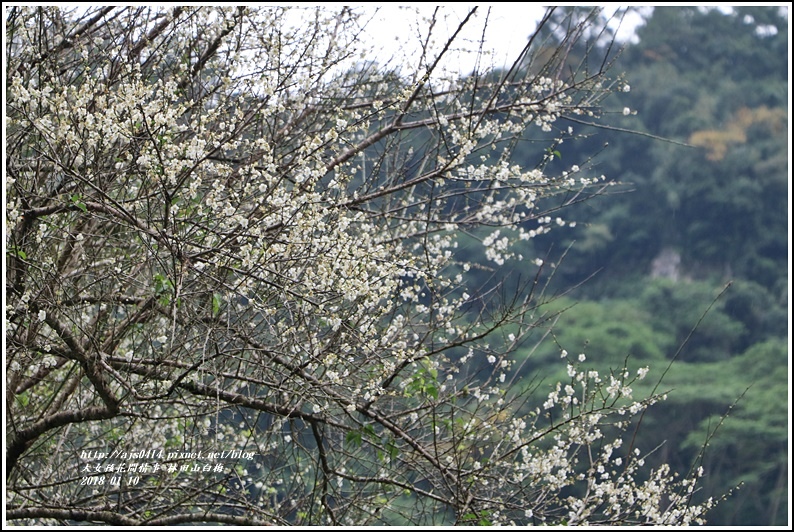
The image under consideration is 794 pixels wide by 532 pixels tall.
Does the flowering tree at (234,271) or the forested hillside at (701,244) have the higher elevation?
the forested hillside at (701,244)

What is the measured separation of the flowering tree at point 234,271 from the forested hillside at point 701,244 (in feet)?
47.4

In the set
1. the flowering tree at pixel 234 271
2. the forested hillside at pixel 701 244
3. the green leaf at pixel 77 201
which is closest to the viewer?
the green leaf at pixel 77 201

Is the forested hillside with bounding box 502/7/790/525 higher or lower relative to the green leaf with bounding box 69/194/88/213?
higher

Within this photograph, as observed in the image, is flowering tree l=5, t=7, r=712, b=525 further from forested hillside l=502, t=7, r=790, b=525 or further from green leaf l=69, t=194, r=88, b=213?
forested hillside l=502, t=7, r=790, b=525

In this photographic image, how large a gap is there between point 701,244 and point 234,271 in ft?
74.9

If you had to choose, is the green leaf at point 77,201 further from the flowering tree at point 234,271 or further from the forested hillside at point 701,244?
the forested hillside at point 701,244

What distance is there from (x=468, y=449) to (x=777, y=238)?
71.5 ft

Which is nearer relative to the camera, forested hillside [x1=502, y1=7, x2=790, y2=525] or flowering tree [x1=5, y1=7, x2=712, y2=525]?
flowering tree [x1=5, y1=7, x2=712, y2=525]

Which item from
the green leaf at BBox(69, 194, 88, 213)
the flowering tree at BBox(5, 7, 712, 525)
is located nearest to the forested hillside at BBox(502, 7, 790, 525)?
the flowering tree at BBox(5, 7, 712, 525)

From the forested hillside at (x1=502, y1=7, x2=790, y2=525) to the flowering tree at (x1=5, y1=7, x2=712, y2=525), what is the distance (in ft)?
47.4

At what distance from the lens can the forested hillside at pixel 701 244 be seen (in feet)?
58.7

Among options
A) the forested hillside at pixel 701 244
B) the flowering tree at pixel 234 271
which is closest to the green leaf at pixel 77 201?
the flowering tree at pixel 234 271

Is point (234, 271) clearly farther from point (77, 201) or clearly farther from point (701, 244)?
point (701, 244)

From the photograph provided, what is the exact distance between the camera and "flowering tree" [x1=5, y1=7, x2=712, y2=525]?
8.93ft
